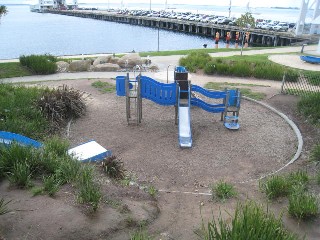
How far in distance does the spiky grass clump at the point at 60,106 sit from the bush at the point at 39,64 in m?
6.79

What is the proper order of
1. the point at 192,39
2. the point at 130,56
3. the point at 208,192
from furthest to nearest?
the point at 192,39 → the point at 130,56 → the point at 208,192

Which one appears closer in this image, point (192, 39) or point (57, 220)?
point (57, 220)

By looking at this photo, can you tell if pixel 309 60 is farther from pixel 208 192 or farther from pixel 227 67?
pixel 208 192

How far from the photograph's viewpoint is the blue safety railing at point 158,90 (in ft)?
35.3

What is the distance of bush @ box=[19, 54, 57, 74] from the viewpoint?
58.5 feet

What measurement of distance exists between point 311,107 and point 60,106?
28.7 feet

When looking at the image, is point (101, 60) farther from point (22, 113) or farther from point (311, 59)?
point (311, 59)

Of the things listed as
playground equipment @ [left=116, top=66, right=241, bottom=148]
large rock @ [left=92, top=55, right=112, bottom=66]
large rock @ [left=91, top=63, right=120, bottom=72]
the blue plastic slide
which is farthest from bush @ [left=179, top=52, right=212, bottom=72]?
the blue plastic slide

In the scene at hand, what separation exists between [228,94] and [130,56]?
426 inches

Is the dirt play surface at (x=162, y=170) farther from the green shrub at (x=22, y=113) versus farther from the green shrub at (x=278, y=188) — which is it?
the green shrub at (x=22, y=113)

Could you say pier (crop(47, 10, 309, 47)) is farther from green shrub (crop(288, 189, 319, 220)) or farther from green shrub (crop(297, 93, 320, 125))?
green shrub (crop(288, 189, 319, 220))

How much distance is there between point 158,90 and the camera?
35.6ft

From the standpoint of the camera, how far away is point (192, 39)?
205 feet

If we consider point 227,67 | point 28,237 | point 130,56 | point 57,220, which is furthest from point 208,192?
point 130,56
